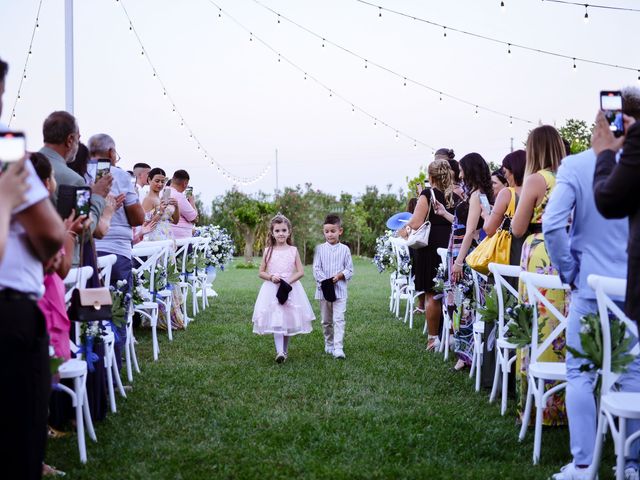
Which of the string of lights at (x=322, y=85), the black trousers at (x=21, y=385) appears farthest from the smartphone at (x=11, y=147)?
the string of lights at (x=322, y=85)

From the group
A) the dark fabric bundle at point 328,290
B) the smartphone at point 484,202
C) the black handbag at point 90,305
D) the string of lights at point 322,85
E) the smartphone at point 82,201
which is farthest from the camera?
the string of lights at point 322,85

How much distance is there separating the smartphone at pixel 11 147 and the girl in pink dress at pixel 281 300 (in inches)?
196

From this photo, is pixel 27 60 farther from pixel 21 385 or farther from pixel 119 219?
pixel 21 385

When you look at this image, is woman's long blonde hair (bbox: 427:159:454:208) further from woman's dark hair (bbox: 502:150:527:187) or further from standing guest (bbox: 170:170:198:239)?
standing guest (bbox: 170:170:198:239)

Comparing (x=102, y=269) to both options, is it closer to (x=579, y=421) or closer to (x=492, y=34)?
(x=579, y=421)

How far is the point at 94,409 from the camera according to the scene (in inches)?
197

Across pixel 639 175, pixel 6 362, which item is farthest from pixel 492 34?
pixel 6 362

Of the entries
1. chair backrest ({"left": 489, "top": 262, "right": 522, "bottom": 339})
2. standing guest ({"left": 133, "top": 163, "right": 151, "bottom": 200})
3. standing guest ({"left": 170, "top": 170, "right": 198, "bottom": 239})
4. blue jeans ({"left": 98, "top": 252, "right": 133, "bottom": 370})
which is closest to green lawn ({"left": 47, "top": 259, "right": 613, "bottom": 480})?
blue jeans ({"left": 98, "top": 252, "right": 133, "bottom": 370})

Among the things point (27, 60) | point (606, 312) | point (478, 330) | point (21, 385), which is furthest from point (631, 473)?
point (27, 60)

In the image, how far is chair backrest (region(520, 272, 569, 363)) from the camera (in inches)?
162

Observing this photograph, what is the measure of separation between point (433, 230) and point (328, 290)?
1.24m

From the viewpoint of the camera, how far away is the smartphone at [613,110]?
9.29 ft

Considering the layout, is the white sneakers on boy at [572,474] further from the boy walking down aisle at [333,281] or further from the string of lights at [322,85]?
the string of lights at [322,85]

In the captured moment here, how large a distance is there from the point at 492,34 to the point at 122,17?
19.8 ft
